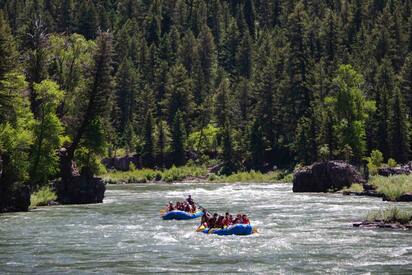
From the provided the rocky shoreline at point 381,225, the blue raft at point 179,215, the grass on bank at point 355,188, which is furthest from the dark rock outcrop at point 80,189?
the rocky shoreline at point 381,225

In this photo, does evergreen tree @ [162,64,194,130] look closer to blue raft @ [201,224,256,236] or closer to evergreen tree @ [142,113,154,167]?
evergreen tree @ [142,113,154,167]

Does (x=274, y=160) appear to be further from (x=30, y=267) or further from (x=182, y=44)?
(x=30, y=267)

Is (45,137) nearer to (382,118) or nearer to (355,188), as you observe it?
(355,188)

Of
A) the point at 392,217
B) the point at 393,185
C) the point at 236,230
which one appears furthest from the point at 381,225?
the point at 393,185

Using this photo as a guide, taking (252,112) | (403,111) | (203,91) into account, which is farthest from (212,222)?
(203,91)

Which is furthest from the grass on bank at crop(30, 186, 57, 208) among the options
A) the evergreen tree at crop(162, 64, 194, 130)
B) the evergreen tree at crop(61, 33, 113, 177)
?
the evergreen tree at crop(162, 64, 194, 130)

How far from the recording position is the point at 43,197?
62594 millimetres

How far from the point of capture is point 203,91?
14575 centimetres

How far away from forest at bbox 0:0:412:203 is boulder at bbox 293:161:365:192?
35.5 feet

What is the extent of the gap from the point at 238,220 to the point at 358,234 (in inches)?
278

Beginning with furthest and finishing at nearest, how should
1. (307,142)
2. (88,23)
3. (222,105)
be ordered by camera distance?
1. (88,23)
2. (222,105)
3. (307,142)

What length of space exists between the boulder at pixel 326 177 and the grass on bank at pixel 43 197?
26534 mm

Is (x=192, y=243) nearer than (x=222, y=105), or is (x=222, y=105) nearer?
(x=192, y=243)

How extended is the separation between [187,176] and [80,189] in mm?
43426
